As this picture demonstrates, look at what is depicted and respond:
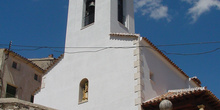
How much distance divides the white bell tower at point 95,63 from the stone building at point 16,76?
4.82m

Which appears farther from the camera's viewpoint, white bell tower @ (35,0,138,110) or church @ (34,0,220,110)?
white bell tower @ (35,0,138,110)

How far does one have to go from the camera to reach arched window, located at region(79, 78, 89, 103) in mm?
14784

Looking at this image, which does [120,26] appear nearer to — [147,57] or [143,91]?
[147,57]

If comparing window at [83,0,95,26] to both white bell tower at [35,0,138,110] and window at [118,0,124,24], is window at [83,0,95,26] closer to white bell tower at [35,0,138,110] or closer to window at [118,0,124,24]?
white bell tower at [35,0,138,110]

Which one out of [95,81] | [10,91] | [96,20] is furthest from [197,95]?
[10,91]

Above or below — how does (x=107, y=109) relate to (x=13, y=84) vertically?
below

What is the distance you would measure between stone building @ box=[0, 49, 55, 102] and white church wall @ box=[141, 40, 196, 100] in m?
8.34

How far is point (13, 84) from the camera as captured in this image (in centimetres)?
2194

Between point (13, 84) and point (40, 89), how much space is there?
5.91 meters

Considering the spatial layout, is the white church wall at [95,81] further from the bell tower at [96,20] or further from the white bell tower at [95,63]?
the bell tower at [96,20]

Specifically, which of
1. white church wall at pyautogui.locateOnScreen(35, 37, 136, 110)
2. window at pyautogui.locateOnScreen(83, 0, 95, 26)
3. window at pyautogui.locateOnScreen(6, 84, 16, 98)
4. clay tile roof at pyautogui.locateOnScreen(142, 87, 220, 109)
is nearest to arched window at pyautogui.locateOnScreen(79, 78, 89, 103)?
white church wall at pyautogui.locateOnScreen(35, 37, 136, 110)

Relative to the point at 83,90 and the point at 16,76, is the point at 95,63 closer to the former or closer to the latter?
the point at 83,90

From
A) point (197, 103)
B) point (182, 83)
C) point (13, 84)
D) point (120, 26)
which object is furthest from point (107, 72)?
point (13, 84)

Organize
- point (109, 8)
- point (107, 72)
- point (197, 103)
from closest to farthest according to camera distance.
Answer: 1. point (197, 103)
2. point (107, 72)
3. point (109, 8)
